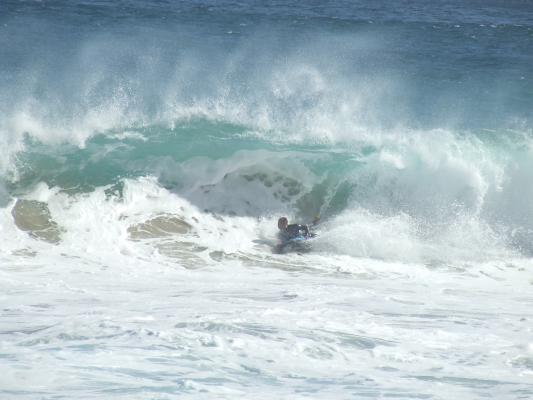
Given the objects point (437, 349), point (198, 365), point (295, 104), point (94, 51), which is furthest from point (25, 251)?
point (94, 51)

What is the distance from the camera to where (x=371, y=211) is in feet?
55.4

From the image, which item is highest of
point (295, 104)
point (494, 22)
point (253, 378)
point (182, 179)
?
point (494, 22)

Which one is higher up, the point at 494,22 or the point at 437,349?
the point at 494,22

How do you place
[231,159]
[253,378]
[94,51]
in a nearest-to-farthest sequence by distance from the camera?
[253,378], [231,159], [94,51]

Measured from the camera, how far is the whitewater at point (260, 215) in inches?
376

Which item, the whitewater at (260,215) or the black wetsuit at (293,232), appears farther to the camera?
the black wetsuit at (293,232)

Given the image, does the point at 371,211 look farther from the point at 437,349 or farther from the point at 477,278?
the point at 437,349

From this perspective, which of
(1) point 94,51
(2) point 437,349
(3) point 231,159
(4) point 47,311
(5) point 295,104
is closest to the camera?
(2) point 437,349

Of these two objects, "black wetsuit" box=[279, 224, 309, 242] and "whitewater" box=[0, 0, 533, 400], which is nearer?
"whitewater" box=[0, 0, 533, 400]

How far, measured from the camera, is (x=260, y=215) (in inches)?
661

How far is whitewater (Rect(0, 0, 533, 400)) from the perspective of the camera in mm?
9539

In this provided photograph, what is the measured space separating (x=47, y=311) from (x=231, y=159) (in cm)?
800

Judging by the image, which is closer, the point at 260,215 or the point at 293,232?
the point at 293,232

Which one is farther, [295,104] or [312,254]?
[295,104]
